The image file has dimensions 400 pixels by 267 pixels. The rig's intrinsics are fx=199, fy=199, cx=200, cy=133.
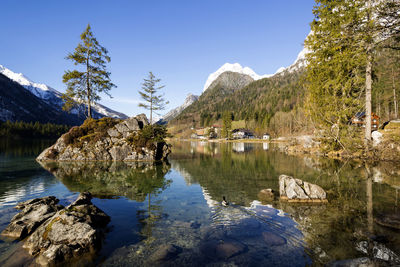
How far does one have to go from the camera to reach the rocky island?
3130cm

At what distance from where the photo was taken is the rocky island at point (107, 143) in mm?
31297

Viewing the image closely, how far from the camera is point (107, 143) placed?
32406 mm

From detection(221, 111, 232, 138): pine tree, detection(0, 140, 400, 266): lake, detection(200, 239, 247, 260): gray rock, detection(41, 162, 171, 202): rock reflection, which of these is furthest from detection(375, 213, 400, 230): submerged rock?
detection(221, 111, 232, 138): pine tree

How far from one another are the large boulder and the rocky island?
23.6 metres

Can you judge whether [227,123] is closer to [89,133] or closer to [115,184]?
[89,133]

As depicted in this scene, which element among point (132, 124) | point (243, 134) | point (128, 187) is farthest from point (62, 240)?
point (243, 134)

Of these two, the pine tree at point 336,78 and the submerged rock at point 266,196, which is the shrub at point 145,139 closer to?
the submerged rock at point 266,196

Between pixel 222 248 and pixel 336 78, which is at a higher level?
pixel 336 78

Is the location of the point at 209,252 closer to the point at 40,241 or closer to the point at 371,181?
the point at 40,241

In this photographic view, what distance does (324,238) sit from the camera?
Answer: 8086 millimetres

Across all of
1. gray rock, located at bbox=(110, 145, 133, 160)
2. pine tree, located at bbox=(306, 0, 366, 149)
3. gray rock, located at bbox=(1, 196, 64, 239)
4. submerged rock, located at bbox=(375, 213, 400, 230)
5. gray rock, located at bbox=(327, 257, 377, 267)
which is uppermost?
pine tree, located at bbox=(306, 0, 366, 149)

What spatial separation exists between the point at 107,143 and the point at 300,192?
29.1 metres

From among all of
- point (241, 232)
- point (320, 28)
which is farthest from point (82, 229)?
point (320, 28)

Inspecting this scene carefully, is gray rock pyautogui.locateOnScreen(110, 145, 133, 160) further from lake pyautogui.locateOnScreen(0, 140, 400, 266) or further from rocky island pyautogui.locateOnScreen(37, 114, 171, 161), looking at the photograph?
lake pyautogui.locateOnScreen(0, 140, 400, 266)
